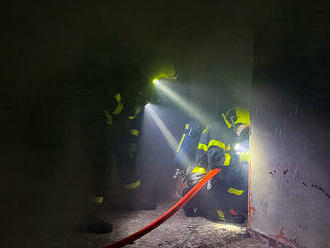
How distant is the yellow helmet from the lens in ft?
13.5

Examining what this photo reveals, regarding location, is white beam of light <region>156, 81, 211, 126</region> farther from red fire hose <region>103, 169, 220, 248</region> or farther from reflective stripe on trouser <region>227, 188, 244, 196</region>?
red fire hose <region>103, 169, 220, 248</region>

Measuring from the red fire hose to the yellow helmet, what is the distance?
0.75 meters

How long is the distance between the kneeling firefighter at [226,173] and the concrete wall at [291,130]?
650 millimetres

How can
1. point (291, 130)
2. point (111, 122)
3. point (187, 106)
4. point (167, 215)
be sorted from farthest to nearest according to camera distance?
point (187, 106) → point (111, 122) → point (167, 215) → point (291, 130)

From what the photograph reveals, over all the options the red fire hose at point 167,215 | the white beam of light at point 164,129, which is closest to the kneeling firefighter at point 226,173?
the red fire hose at point 167,215

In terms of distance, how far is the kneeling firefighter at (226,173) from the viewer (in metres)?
4.00

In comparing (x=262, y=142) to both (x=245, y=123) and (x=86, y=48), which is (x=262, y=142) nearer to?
(x=245, y=123)

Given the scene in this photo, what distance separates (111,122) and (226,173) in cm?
180

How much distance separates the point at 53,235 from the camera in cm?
342

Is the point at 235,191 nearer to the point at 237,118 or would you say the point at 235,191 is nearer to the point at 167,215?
the point at 237,118

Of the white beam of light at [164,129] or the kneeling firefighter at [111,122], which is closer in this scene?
the kneeling firefighter at [111,122]

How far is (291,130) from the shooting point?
286cm

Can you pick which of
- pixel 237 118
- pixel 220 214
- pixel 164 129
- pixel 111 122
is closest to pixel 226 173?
pixel 220 214

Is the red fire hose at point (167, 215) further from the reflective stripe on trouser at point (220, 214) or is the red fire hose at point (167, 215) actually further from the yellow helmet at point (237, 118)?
the yellow helmet at point (237, 118)
